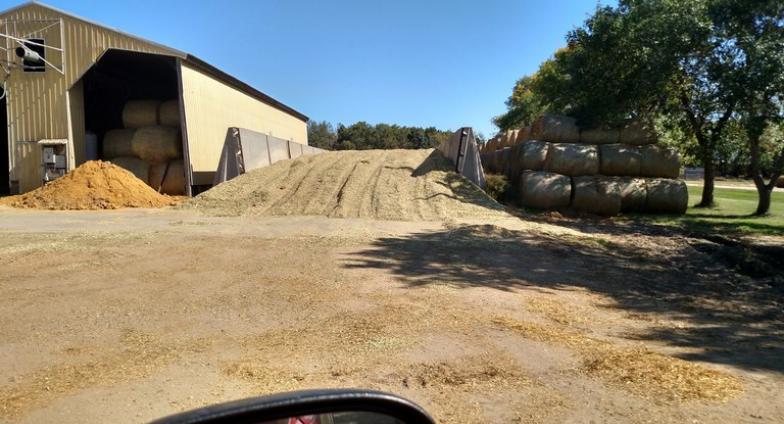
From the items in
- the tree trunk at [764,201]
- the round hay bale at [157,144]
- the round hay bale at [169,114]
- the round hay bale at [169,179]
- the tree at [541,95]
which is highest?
the tree at [541,95]

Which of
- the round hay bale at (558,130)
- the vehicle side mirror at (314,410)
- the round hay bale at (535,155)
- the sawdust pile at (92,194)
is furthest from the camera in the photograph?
the round hay bale at (558,130)

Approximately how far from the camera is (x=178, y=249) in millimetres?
9703

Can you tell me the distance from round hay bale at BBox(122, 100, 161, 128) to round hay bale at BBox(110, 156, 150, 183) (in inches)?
66.8

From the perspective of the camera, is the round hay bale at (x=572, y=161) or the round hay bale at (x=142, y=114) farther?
the round hay bale at (x=142, y=114)

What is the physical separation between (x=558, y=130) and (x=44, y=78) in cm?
2081

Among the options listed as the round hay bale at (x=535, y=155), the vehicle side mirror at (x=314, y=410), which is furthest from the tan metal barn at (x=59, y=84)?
the vehicle side mirror at (x=314, y=410)

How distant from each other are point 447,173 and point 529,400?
51.3 feet

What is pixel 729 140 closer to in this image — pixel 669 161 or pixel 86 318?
pixel 669 161

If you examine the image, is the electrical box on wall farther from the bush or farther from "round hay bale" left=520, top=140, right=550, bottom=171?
"round hay bale" left=520, top=140, right=550, bottom=171

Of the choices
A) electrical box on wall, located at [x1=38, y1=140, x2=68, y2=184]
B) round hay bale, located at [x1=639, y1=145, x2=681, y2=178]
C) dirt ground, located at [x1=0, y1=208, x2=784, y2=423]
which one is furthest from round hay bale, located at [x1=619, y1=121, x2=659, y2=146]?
electrical box on wall, located at [x1=38, y1=140, x2=68, y2=184]

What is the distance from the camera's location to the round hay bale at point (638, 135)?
1925 cm

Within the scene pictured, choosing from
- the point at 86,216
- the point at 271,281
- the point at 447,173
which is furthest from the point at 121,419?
the point at 447,173

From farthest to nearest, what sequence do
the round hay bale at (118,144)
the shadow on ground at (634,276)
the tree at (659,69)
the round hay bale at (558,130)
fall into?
the round hay bale at (118,144), the round hay bale at (558,130), the tree at (659,69), the shadow on ground at (634,276)

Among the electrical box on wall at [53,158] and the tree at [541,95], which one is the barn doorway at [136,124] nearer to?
the electrical box on wall at [53,158]
